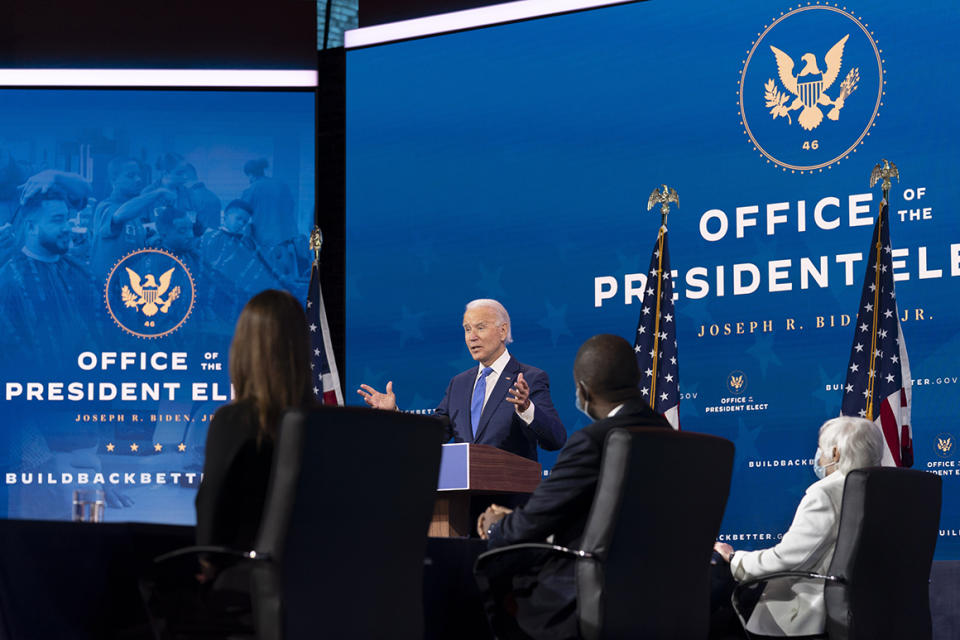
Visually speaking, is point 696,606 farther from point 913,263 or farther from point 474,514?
point 913,263

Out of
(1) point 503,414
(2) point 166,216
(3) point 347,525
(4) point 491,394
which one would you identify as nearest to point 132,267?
(2) point 166,216

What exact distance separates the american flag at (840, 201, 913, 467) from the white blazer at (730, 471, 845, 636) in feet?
6.17

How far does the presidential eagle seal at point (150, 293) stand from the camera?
297 inches

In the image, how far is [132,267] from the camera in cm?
760

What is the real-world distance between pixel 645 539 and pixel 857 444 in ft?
4.34

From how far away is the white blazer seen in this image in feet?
11.7

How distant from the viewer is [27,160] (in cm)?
757

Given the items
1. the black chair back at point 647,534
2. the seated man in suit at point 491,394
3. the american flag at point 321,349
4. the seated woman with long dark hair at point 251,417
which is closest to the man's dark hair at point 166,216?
the american flag at point 321,349

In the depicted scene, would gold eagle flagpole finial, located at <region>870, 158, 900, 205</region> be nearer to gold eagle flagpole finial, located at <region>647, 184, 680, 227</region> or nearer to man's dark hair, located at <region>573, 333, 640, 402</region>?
gold eagle flagpole finial, located at <region>647, 184, 680, 227</region>

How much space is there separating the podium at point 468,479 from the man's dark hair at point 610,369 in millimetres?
1005

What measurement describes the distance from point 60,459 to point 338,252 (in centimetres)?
226

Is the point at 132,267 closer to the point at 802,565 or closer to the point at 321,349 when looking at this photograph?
the point at 321,349

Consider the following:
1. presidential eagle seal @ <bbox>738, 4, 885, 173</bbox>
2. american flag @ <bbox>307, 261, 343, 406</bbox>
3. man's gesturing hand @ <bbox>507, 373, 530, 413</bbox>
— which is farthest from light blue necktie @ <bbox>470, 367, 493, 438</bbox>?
presidential eagle seal @ <bbox>738, 4, 885, 173</bbox>

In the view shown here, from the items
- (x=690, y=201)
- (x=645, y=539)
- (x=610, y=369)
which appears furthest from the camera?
(x=690, y=201)
